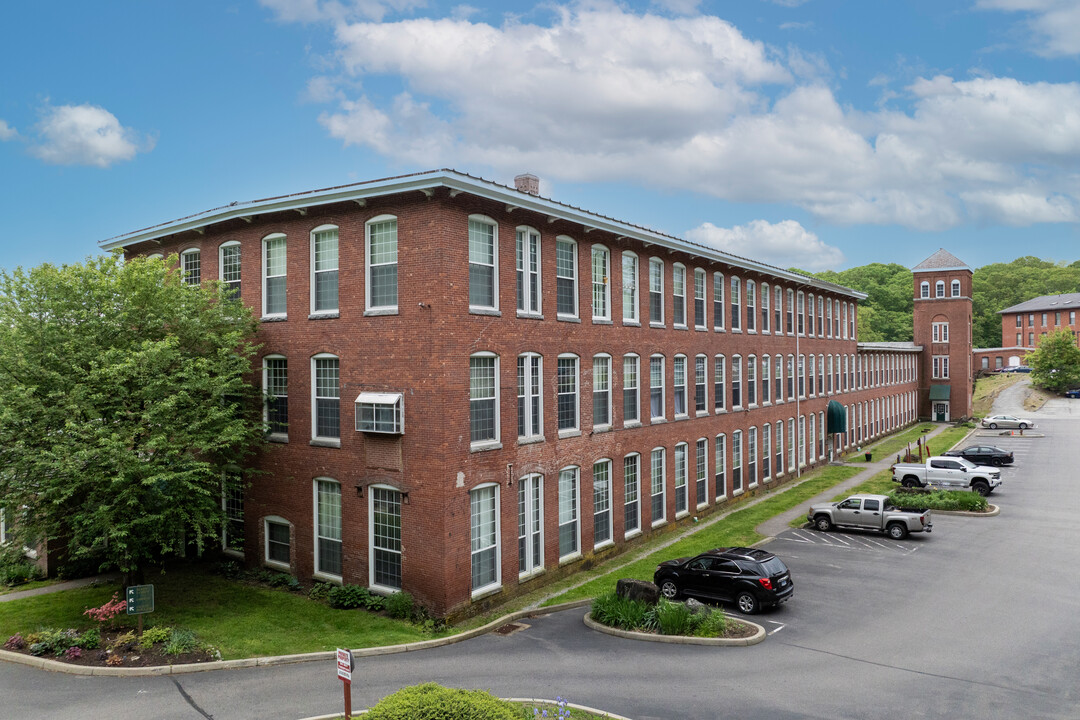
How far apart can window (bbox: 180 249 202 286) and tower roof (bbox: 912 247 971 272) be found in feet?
235

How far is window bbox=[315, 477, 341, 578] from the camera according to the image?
20812 mm

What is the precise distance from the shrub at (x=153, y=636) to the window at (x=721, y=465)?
23138mm

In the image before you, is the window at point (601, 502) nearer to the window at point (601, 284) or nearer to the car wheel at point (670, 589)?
the car wheel at point (670, 589)

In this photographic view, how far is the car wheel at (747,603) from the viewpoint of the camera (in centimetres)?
1930

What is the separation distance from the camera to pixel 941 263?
74.7m

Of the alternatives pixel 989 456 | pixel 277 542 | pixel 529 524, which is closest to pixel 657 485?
pixel 529 524

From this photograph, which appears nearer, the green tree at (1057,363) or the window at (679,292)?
the window at (679,292)

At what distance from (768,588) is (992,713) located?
6.29 metres

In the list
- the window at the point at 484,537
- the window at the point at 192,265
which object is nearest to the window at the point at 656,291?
the window at the point at 484,537

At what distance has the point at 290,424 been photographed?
21.7m

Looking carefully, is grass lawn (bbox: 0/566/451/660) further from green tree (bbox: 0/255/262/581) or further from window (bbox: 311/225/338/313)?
window (bbox: 311/225/338/313)

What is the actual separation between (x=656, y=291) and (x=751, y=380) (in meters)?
11.0

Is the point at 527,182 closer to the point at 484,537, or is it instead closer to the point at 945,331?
the point at 484,537

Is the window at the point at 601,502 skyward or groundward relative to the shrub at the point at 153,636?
skyward
